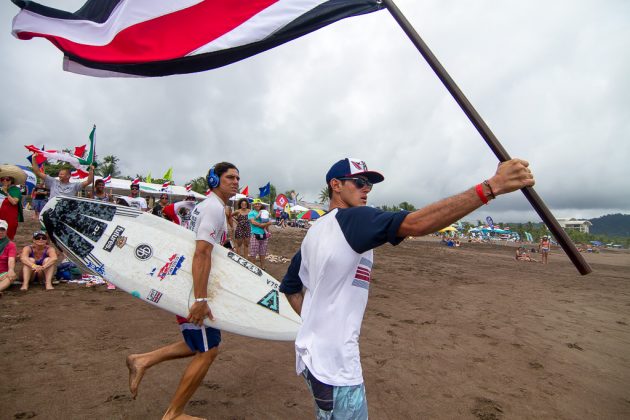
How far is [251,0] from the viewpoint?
2.54 m

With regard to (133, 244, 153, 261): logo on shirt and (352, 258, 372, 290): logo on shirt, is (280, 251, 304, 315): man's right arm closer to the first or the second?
(352, 258, 372, 290): logo on shirt

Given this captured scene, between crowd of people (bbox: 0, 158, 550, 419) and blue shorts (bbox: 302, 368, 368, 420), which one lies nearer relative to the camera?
crowd of people (bbox: 0, 158, 550, 419)

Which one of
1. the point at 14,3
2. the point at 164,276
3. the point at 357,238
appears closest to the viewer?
the point at 357,238

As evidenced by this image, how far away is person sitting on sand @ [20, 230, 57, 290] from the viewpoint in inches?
242

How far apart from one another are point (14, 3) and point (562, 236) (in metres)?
4.01

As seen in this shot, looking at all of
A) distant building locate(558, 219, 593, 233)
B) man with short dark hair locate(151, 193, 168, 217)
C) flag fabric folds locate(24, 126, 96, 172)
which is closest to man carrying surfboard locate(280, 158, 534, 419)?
flag fabric folds locate(24, 126, 96, 172)

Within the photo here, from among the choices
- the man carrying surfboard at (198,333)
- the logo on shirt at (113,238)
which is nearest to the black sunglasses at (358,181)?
the man carrying surfboard at (198,333)

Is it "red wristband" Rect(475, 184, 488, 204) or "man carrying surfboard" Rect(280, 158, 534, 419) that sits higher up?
"red wristband" Rect(475, 184, 488, 204)

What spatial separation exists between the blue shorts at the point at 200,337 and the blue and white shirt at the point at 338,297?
130 centimetres

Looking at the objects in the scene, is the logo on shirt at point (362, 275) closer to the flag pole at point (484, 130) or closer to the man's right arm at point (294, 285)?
the man's right arm at point (294, 285)

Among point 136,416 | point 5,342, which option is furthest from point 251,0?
point 5,342

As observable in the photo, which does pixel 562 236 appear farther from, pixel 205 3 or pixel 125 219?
pixel 125 219

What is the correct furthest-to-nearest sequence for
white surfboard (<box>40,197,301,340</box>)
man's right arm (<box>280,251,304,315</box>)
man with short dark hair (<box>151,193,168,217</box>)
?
man with short dark hair (<box>151,193,168,217</box>), white surfboard (<box>40,197,301,340</box>), man's right arm (<box>280,251,304,315</box>)

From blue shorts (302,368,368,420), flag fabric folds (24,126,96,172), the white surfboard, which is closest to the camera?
blue shorts (302,368,368,420)
